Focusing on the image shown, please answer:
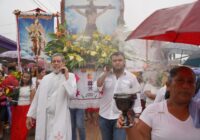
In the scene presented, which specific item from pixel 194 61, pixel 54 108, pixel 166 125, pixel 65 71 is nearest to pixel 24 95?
pixel 54 108

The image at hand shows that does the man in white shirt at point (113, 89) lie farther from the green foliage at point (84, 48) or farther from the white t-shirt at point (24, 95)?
the white t-shirt at point (24, 95)

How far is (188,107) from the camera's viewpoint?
3.45 metres

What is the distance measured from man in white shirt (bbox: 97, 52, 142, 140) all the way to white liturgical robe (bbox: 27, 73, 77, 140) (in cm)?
57

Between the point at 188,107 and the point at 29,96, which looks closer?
the point at 188,107

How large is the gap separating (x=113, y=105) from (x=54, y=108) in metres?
1.01

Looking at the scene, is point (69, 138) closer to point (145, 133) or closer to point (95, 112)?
point (95, 112)

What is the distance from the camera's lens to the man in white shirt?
243 inches

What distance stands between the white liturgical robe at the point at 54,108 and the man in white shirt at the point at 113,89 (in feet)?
1.87

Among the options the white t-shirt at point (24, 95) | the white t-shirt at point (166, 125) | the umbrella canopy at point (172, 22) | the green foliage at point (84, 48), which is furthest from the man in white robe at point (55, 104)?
the umbrella canopy at point (172, 22)

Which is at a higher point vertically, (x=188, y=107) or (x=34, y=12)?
(x=34, y=12)

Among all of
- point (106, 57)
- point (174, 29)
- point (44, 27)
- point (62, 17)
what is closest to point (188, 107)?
point (174, 29)

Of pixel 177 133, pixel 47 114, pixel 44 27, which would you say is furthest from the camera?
pixel 44 27

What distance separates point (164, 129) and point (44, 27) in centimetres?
752

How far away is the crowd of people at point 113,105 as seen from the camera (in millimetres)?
3389
